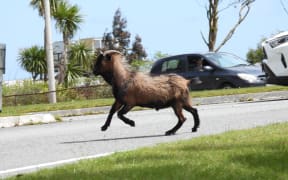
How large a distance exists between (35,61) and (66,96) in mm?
12330

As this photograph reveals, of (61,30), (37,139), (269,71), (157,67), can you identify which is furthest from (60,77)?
(37,139)

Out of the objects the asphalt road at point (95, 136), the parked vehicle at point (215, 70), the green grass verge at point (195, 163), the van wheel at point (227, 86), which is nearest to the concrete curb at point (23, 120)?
the asphalt road at point (95, 136)

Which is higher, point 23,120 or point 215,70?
point 215,70

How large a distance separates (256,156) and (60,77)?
2945cm

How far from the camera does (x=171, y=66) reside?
24.2m

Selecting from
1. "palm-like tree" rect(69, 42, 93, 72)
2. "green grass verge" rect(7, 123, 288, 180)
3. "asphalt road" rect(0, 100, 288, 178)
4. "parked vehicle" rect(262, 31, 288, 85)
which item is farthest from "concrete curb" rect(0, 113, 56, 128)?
"palm-like tree" rect(69, 42, 93, 72)

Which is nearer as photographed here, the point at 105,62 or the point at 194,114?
the point at 105,62

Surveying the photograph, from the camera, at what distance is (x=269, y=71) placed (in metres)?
17.6

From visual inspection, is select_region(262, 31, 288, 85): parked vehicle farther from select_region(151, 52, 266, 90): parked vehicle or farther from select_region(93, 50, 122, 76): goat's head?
Result: select_region(93, 50, 122, 76): goat's head

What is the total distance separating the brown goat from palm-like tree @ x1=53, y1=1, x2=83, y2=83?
27.7 metres

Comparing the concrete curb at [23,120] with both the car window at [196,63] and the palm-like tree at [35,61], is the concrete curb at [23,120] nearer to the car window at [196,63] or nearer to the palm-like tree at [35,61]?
the car window at [196,63]

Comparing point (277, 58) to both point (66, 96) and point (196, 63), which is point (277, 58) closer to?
point (196, 63)

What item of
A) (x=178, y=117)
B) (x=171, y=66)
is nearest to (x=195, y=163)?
(x=178, y=117)

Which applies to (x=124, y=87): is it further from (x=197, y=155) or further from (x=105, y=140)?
(x=197, y=155)
